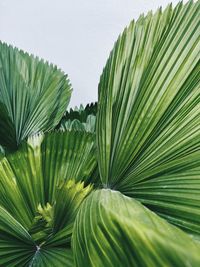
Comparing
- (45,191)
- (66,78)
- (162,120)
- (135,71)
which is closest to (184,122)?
(162,120)

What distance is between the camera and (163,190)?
28.7 inches

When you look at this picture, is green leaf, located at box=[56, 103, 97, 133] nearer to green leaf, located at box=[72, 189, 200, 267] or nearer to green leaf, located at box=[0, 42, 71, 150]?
Answer: green leaf, located at box=[0, 42, 71, 150]

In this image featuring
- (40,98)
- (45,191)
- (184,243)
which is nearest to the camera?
(184,243)

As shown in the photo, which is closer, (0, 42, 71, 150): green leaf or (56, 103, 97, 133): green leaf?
(0, 42, 71, 150): green leaf

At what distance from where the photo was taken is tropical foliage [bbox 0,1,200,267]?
1.58 feet

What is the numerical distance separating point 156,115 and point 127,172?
4.1 inches

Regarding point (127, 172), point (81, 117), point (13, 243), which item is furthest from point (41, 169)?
point (81, 117)

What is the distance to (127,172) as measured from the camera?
799mm

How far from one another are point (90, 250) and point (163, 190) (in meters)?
0.23

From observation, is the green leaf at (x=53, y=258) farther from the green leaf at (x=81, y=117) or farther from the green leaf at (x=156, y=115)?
the green leaf at (x=81, y=117)

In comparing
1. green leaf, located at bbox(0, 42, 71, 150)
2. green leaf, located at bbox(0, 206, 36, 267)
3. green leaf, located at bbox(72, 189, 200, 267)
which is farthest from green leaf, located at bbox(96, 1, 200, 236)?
green leaf, located at bbox(0, 42, 71, 150)

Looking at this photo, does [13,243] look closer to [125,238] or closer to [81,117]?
[125,238]

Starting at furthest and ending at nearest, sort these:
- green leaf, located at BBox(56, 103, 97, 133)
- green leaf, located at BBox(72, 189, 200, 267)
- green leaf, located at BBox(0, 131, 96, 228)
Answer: green leaf, located at BBox(56, 103, 97, 133) < green leaf, located at BBox(0, 131, 96, 228) < green leaf, located at BBox(72, 189, 200, 267)

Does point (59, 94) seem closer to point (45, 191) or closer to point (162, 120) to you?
point (45, 191)
